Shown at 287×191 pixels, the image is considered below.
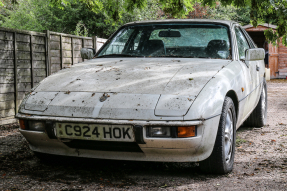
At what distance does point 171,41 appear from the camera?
13.8ft

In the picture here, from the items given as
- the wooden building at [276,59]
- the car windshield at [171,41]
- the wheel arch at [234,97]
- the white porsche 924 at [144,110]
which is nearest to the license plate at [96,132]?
the white porsche 924 at [144,110]

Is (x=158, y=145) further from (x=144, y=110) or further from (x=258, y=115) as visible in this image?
(x=258, y=115)

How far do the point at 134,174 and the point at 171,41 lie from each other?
1801 millimetres

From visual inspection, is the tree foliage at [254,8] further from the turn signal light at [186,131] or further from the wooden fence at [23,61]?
the turn signal light at [186,131]

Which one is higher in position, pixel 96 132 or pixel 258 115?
pixel 96 132

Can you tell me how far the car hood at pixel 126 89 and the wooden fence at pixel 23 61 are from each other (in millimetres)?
2816

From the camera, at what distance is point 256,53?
13.6 feet

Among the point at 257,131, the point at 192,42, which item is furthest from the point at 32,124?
the point at 257,131

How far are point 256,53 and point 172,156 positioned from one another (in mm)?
2038

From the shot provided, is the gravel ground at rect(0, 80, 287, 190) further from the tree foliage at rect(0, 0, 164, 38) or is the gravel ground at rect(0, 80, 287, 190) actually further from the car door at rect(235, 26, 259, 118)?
the tree foliage at rect(0, 0, 164, 38)

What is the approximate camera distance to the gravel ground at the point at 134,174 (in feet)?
9.23

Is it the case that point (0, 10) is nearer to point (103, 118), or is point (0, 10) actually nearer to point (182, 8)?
point (182, 8)

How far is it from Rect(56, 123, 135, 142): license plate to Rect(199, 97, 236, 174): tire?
2.52 feet

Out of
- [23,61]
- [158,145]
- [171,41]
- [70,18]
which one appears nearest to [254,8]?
[171,41]
